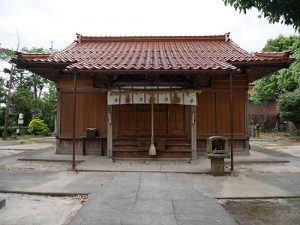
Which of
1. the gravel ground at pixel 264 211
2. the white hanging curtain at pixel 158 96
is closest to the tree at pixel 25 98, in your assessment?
the white hanging curtain at pixel 158 96

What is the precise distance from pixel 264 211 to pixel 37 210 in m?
4.21

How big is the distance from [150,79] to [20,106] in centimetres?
2401

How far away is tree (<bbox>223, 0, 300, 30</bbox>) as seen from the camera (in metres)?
4.22

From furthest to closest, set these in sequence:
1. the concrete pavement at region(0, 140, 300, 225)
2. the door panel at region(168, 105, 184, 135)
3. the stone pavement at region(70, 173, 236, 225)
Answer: the door panel at region(168, 105, 184, 135) → the concrete pavement at region(0, 140, 300, 225) → the stone pavement at region(70, 173, 236, 225)

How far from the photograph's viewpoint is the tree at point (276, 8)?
4.22 metres

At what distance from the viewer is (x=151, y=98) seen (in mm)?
11227

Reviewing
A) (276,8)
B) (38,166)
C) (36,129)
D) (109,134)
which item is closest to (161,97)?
(109,134)

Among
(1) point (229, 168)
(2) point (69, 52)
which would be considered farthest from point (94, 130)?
(1) point (229, 168)

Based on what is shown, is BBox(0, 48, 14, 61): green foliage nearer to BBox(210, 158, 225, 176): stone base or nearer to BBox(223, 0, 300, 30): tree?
BBox(210, 158, 225, 176): stone base

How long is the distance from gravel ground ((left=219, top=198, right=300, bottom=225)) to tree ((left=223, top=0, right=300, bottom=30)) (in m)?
3.13

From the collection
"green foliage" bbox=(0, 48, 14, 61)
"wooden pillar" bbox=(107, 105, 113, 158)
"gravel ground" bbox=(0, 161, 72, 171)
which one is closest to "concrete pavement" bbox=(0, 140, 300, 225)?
"gravel ground" bbox=(0, 161, 72, 171)

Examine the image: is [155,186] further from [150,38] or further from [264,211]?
[150,38]

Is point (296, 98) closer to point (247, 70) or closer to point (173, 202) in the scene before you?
point (247, 70)

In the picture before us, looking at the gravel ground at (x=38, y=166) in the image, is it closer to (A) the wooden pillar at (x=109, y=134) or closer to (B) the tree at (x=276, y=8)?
(A) the wooden pillar at (x=109, y=134)
